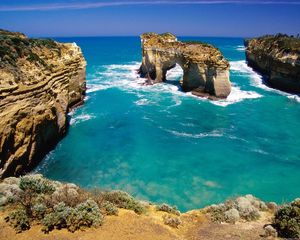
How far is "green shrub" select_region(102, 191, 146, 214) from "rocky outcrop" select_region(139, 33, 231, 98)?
3226cm

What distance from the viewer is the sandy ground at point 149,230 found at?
479 inches

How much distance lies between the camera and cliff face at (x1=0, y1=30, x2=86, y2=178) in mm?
22109

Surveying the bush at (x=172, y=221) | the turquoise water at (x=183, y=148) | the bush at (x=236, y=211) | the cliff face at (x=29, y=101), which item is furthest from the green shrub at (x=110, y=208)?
the cliff face at (x=29, y=101)

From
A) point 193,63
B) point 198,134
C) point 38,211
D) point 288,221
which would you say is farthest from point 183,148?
point 193,63

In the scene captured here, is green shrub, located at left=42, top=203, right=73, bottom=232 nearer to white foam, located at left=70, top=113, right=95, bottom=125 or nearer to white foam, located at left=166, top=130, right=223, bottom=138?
white foam, located at left=166, top=130, right=223, bottom=138

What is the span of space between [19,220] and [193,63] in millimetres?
37545

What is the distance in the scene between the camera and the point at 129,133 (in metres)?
33.0

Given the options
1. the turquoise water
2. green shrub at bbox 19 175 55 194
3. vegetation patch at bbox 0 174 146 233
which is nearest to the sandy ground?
vegetation patch at bbox 0 174 146 233

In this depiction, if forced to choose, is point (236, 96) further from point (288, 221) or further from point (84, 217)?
point (84, 217)

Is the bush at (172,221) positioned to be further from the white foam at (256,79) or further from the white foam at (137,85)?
the white foam at (256,79)

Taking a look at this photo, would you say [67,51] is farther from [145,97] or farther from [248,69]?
[248,69]

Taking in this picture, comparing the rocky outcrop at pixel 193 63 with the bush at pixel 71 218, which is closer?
the bush at pixel 71 218

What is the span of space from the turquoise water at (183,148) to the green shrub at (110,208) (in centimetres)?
808

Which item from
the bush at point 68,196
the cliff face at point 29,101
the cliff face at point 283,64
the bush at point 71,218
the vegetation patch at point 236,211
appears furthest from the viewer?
the cliff face at point 283,64
